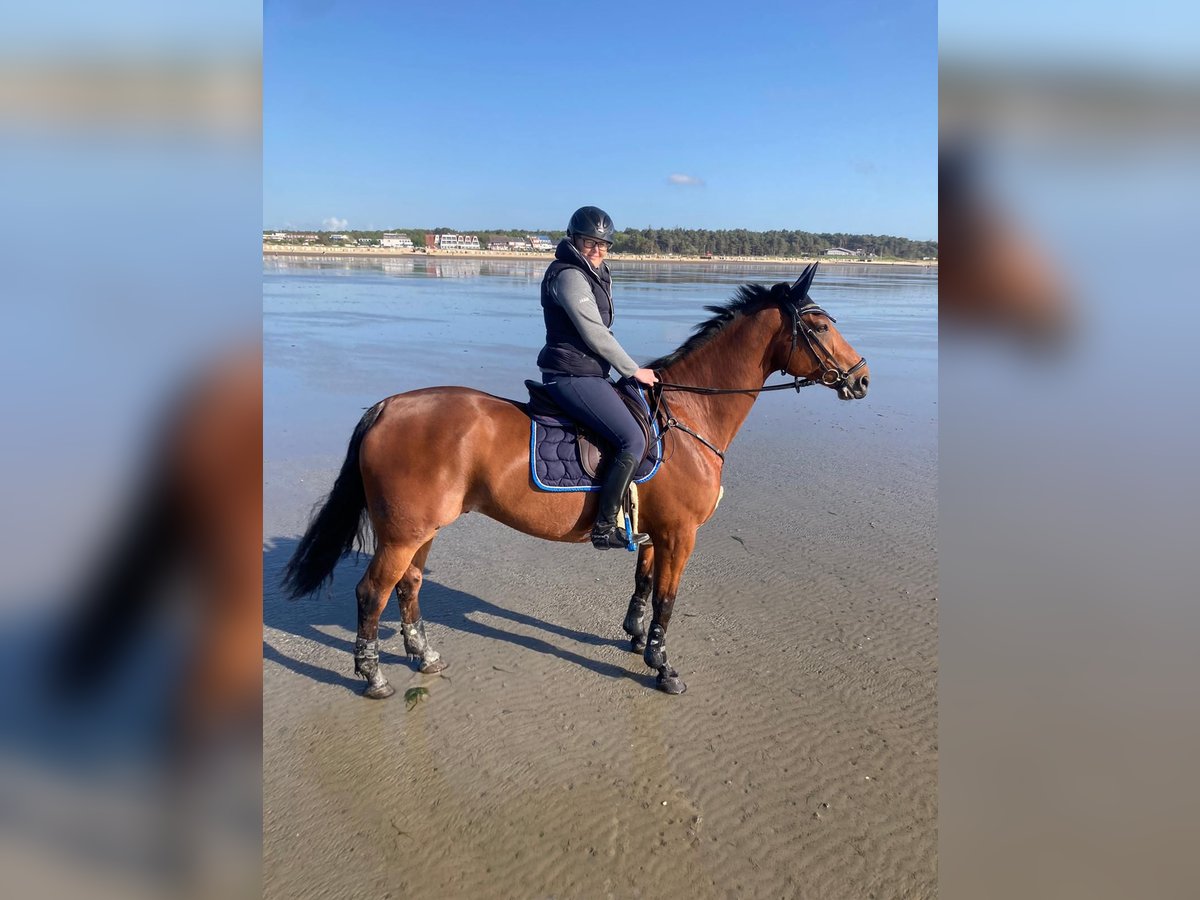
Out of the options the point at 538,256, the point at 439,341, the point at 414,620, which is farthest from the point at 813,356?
the point at 538,256

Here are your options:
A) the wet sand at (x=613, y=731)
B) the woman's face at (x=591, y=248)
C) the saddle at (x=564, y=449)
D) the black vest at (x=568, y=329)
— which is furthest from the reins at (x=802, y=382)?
the wet sand at (x=613, y=731)

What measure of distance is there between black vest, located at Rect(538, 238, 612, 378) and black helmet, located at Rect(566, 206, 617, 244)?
95mm

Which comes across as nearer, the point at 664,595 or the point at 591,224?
the point at 591,224

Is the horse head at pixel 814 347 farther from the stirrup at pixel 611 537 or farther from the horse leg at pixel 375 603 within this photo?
the horse leg at pixel 375 603

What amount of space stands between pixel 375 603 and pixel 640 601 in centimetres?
180

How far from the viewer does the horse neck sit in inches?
188

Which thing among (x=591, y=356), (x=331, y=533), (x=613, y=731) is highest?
(x=591, y=356)

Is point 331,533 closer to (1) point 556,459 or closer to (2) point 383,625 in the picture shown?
(2) point 383,625

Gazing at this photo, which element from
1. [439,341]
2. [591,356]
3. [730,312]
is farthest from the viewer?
[439,341]

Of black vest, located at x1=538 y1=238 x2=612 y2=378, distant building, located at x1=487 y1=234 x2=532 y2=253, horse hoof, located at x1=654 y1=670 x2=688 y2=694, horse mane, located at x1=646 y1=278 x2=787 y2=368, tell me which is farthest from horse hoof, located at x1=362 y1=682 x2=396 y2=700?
distant building, located at x1=487 y1=234 x2=532 y2=253

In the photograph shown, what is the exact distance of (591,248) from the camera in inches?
Result: 171

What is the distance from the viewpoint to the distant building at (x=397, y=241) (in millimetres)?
96438
